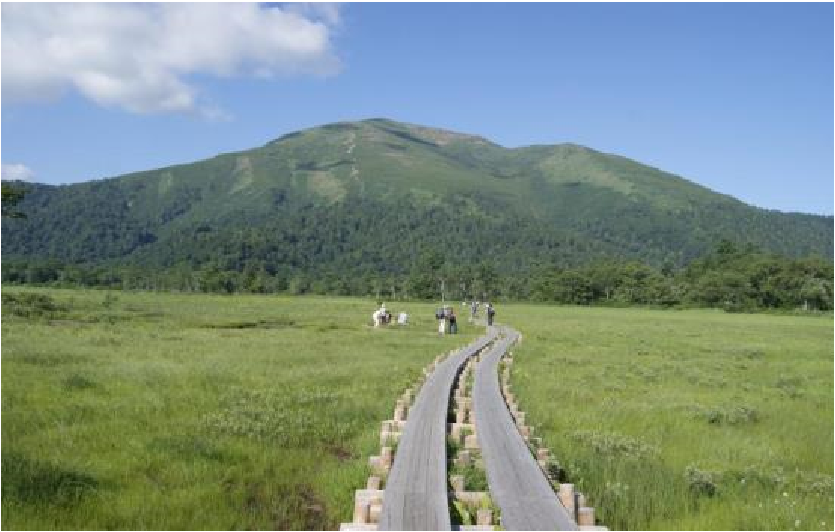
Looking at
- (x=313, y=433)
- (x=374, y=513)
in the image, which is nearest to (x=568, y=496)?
(x=374, y=513)

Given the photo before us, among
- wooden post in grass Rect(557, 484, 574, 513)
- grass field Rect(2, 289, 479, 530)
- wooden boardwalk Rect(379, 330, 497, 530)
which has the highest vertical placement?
wooden post in grass Rect(557, 484, 574, 513)

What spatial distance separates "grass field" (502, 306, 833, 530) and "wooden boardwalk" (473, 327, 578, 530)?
102 cm

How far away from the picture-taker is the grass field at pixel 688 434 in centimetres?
1201

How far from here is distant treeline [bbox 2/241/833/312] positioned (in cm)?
13875

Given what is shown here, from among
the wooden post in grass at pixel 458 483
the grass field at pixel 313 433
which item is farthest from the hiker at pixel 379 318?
the wooden post in grass at pixel 458 483

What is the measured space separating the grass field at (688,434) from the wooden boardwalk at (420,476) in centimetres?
246

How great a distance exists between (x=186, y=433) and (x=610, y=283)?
15194 cm

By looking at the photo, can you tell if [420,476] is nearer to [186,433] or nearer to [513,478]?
[513,478]

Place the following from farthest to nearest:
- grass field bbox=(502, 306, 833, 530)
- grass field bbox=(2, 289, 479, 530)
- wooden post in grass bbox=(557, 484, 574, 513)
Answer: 1. grass field bbox=(502, 306, 833, 530)
2. grass field bbox=(2, 289, 479, 530)
3. wooden post in grass bbox=(557, 484, 574, 513)

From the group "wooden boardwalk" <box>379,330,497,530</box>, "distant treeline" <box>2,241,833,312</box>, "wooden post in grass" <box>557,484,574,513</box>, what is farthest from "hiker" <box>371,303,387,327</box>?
"distant treeline" <box>2,241,833,312</box>

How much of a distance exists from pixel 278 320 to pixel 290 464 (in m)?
48.1

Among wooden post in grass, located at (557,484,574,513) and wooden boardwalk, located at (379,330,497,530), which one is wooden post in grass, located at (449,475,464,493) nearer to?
wooden boardwalk, located at (379,330,497,530)

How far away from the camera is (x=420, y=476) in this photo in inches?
446

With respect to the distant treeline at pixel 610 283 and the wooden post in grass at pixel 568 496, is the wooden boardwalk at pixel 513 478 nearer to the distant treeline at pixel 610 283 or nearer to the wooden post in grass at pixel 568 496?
the wooden post in grass at pixel 568 496
